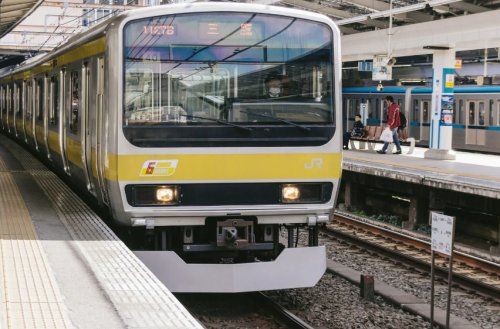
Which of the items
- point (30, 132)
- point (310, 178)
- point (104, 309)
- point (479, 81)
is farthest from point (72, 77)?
point (479, 81)

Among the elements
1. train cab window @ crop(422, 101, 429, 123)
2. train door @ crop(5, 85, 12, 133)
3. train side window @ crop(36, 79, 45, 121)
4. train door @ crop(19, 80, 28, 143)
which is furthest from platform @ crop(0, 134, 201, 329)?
train cab window @ crop(422, 101, 429, 123)

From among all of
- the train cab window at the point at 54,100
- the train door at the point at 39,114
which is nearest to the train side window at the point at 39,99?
the train door at the point at 39,114

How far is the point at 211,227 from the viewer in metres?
7.41

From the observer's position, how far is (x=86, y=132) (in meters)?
8.58

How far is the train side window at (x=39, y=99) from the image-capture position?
519 inches

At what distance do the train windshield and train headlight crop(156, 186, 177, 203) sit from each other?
38 cm

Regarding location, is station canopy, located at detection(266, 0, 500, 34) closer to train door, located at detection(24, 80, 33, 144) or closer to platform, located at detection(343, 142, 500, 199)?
platform, located at detection(343, 142, 500, 199)

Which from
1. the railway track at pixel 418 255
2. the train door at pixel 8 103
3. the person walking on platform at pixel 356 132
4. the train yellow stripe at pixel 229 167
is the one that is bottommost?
the railway track at pixel 418 255

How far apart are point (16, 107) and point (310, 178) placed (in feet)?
43.7

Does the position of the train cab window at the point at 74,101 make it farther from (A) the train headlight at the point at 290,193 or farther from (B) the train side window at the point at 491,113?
(B) the train side window at the point at 491,113

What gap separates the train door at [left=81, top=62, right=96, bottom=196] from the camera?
27.5 ft

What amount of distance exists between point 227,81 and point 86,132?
200cm

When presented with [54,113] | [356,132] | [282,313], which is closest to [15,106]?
[54,113]

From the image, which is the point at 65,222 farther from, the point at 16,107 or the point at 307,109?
the point at 16,107
